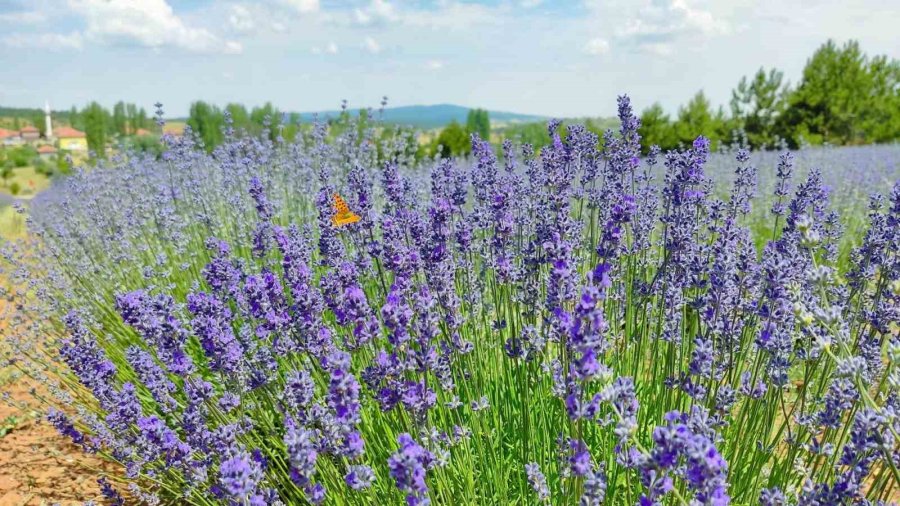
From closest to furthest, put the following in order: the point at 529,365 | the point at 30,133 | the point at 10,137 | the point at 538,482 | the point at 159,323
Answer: the point at 538,482, the point at 159,323, the point at 529,365, the point at 10,137, the point at 30,133

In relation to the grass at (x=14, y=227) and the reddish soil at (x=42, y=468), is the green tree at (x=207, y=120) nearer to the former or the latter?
the grass at (x=14, y=227)

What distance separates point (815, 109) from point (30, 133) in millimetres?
132895

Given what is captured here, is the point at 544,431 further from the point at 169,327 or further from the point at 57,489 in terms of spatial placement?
the point at 57,489

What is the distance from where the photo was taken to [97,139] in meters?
42.3

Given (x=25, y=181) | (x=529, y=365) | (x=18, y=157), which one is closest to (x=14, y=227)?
(x=529, y=365)

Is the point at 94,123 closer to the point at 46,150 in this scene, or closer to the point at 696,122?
the point at 696,122

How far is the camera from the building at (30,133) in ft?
356

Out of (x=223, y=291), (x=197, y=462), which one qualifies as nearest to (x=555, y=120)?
(x=223, y=291)

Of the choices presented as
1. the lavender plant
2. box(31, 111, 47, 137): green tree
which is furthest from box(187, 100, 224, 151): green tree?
box(31, 111, 47, 137): green tree

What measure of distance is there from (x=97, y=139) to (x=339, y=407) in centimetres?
4883

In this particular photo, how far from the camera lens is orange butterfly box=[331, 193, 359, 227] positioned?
306 centimetres

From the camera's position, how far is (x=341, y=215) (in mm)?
3146

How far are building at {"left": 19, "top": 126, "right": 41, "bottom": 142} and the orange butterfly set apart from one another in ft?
429

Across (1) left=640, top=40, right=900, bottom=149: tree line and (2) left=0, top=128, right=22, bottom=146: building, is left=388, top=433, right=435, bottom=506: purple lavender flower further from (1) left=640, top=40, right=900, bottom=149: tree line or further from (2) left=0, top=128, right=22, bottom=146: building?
(2) left=0, top=128, right=22, bottom=146: building
